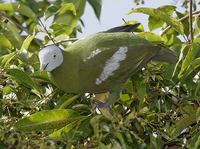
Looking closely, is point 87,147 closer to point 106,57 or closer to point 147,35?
point 106,57

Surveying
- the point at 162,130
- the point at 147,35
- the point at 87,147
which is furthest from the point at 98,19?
the point at 87,147

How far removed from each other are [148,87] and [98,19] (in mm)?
240

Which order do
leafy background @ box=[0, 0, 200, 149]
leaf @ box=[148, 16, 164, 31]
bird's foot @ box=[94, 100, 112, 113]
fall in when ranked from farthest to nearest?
leaf @ box=[148, 16, 164, 31]
bird's foot @ box=[94, 100, 112, 113]
leafy background @ box=[0, 0, 200, 149]

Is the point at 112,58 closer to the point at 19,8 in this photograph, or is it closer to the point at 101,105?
the point at 101,105

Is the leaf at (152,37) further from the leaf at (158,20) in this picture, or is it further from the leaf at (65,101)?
the leaf at (65,101)

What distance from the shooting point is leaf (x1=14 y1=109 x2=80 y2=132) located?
38.2 inches

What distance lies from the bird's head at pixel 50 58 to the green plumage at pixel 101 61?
15mm

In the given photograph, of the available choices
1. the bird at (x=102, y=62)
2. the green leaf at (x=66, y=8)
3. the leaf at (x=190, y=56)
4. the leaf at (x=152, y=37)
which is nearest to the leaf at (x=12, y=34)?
the green leaf at (x=66, y=8)

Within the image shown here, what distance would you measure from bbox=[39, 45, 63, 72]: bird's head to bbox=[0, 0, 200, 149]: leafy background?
Answer: 4 cm

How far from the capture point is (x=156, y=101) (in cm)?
113

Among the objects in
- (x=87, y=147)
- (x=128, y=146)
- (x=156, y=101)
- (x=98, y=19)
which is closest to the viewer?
(x=87, y=147)

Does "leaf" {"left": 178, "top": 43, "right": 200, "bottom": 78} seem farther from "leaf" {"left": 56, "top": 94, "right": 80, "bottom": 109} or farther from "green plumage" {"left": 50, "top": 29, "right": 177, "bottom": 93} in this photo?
"leaf" {"left": 56, "top": 94, "right": 80, "bottom": 109}

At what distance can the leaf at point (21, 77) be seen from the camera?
111 centimetres

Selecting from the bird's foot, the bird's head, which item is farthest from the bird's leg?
the bird's head
